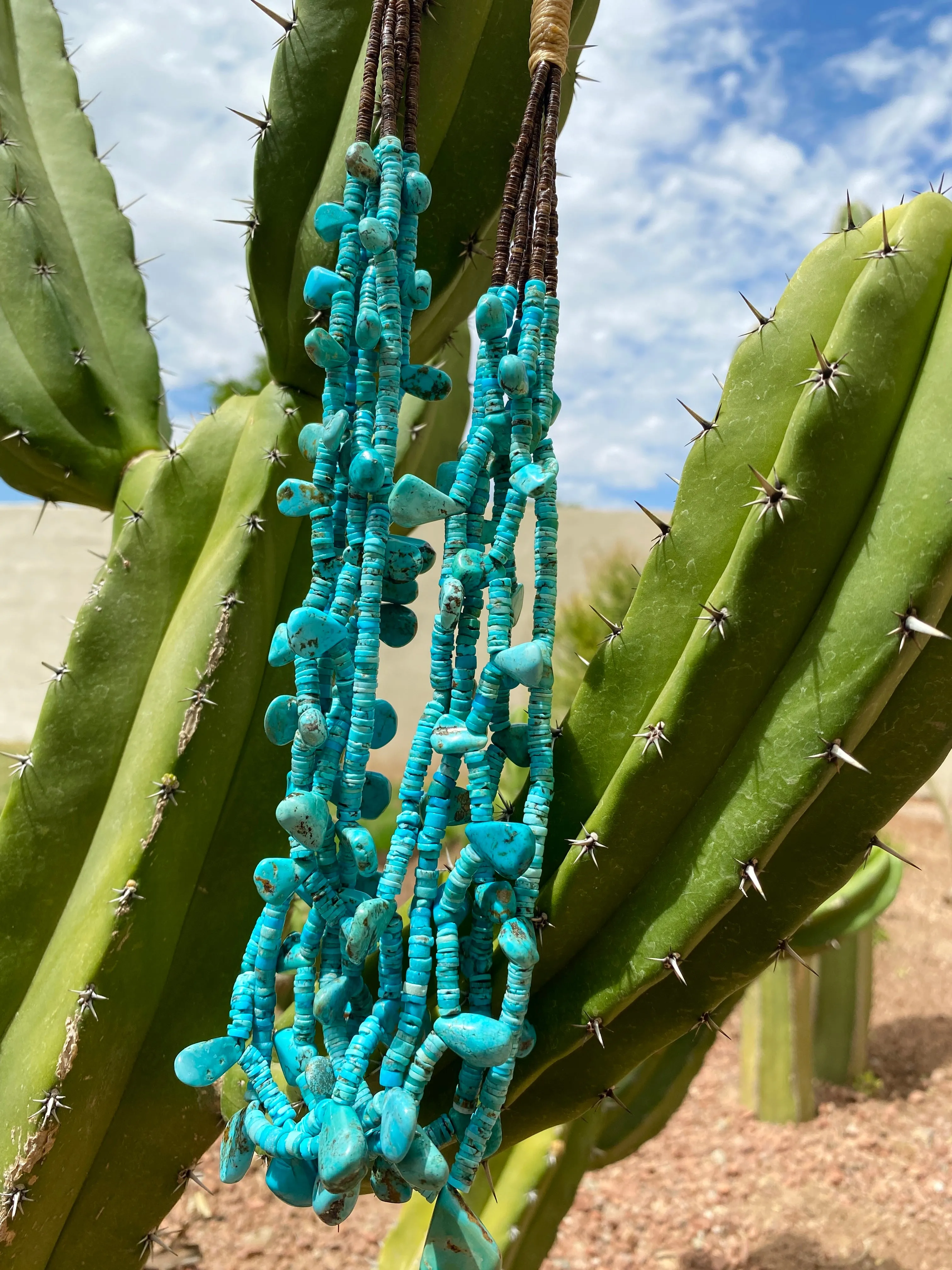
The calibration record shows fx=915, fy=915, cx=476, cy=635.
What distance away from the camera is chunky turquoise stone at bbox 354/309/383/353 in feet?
2.94

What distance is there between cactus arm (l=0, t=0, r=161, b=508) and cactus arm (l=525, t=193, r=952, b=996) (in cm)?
107

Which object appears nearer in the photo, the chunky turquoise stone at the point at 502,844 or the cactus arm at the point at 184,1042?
the chunky turquoise stone at the point at 502,844

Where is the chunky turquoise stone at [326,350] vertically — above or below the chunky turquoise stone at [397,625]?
above

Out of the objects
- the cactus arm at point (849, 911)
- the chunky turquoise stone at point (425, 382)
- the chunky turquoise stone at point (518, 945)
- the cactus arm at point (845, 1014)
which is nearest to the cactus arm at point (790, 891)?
the chunky turquoise stone at point (518, 945)

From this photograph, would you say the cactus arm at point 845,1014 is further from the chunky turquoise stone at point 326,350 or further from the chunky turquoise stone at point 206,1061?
the chunky turquoise stone at point 326,350

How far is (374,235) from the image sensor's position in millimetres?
883

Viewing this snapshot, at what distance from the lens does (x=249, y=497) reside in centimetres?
126

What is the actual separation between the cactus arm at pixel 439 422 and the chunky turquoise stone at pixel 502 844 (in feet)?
2.90

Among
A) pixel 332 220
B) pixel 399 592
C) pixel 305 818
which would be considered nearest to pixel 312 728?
pixel 305 818

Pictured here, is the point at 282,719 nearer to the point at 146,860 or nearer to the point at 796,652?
the point at 146,860

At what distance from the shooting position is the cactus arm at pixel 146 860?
114 centimetres

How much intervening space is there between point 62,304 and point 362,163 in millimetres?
836

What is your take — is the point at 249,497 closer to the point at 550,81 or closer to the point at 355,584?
the point at 355,584

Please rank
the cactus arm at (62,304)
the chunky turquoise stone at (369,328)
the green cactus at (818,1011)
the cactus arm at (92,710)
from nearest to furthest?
1. the chunky turquoise stone at (369,328)
2. the cactus arm at (92,710)
3. the cactus arm at (62,304)
4. the green cactus at (818,1011)
